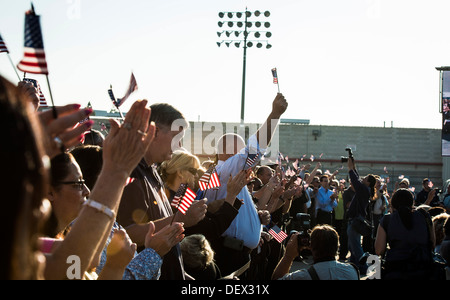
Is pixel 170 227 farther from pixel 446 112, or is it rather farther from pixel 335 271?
pixel 446 112

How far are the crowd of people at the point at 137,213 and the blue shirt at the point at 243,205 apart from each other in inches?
0.5

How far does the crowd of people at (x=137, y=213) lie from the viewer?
0.86 meters

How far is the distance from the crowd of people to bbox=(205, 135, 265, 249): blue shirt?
1 centimetres

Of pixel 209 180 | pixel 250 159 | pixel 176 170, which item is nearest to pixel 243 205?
pixel 250 159

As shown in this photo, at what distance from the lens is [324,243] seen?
4.27 meters

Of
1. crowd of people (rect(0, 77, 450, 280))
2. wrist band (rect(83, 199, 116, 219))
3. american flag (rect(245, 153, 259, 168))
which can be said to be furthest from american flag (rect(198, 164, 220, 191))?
wrist band (rect(83, 199, 116, 219))

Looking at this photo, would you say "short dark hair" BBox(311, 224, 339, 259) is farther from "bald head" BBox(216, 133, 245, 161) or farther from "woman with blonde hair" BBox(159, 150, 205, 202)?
"bald head" BBox(216, 133, 245, 161)

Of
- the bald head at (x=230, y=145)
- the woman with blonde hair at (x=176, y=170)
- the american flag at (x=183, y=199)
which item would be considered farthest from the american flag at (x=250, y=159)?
the american flag at (x=183, y=199)

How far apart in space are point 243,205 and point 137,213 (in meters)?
2.10

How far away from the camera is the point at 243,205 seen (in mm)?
5020

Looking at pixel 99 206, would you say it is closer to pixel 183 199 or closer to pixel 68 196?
pixel 68 196

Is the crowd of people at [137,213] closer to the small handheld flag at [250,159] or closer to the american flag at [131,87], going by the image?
the small handheld flag at [250,159]
